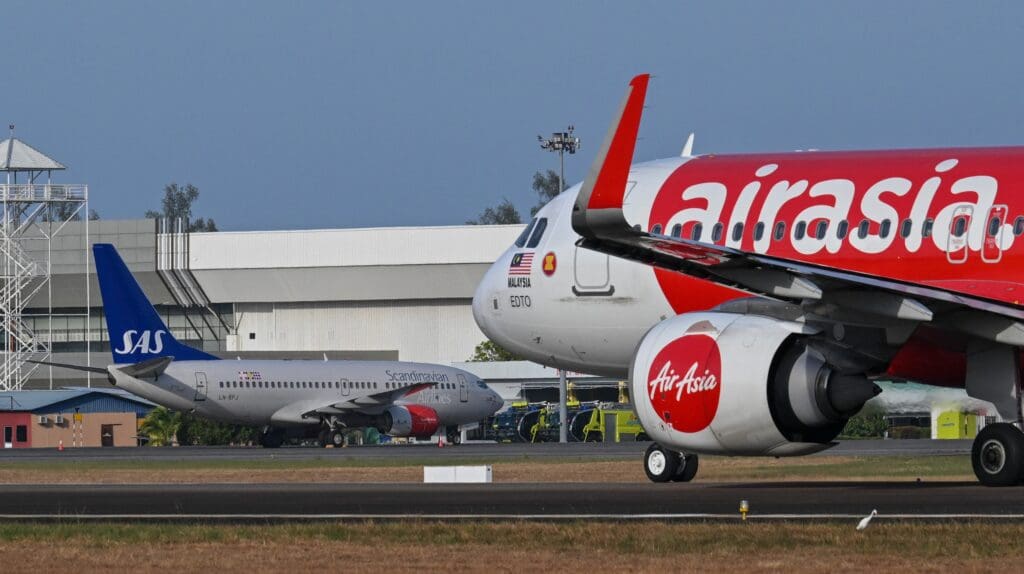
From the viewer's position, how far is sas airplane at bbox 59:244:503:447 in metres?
59.3

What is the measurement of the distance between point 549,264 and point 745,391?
5243 mm

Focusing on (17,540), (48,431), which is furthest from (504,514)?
(48,431)

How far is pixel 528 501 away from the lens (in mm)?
18359

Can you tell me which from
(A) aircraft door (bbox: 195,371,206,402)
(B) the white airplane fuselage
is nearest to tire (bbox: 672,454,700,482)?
(B) the white airplane fuselage

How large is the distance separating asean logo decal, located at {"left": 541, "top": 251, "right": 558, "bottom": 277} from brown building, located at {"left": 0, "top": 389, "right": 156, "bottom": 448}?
48904mm

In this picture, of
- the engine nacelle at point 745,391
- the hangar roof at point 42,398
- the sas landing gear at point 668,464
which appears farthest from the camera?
the hangar roof at point 42,398

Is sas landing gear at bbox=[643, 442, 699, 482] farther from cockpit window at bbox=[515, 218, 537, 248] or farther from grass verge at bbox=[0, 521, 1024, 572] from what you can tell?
grass verge at bbox=[0, 521, 1024, 572]

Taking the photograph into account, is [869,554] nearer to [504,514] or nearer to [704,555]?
[704,555]

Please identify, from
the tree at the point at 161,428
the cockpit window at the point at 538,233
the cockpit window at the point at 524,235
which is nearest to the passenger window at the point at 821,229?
the cockpit window at the point at 538,233

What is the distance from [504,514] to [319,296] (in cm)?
8158

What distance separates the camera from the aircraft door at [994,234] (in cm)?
1769

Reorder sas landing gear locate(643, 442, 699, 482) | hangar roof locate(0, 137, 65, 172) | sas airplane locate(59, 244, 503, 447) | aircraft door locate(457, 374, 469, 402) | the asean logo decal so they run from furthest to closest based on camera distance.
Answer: hangar roof locate(0, 137, 65, 172) → aircraft door locate(457, 374, 469, 402) → sas airplane locate(59, 244, 503, 447) → the asean logo decal → sas landing gear locate(643, 442, 699, 482)

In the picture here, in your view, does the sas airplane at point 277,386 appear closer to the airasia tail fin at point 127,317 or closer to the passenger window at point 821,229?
the airasia tail fin at point 127,317

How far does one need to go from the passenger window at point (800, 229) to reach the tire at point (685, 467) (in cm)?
320
